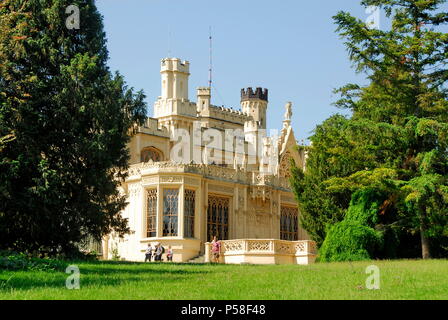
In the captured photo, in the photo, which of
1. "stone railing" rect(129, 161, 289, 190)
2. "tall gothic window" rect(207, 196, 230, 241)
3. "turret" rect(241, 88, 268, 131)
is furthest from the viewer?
"turret" rect(241, 88, 268, 131)

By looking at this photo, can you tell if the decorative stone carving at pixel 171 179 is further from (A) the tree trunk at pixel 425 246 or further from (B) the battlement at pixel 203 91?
(B) the battlement at pixel 203 91

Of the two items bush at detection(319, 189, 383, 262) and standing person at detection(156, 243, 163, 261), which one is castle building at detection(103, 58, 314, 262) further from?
bush at detection(319, 189, 383, 262)

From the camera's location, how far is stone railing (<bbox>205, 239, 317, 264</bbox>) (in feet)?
108

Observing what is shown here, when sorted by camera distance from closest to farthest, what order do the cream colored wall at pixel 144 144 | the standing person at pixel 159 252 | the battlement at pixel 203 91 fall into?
the standing person at pixel 159 252, the cream colored wall at pixel 144 144, the battlement at pixel 203 91

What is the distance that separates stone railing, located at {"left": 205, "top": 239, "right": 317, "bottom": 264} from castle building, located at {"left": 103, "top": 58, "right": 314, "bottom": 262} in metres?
0.37

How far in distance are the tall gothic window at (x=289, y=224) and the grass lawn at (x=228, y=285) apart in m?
26.7

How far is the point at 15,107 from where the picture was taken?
79.2ft

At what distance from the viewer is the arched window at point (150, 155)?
47.3m

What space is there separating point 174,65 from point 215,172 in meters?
9.70

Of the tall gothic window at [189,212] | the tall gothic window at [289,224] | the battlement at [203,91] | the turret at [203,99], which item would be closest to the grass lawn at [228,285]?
the tall gothic window at [189,212]

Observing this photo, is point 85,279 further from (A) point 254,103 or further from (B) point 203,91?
(A) point 254,103

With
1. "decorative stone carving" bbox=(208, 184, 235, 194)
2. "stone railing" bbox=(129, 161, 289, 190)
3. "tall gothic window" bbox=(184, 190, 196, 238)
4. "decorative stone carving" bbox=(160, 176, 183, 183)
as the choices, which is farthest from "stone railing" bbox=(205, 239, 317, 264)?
"decorative stone carving" bbox=(208, 184, 235, 194)

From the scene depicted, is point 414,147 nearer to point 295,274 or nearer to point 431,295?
point 295,274
